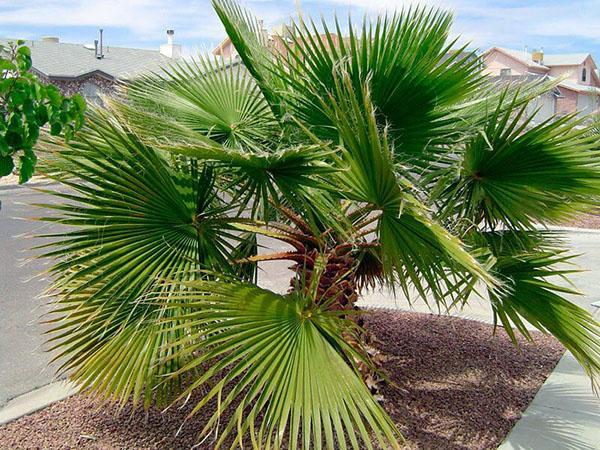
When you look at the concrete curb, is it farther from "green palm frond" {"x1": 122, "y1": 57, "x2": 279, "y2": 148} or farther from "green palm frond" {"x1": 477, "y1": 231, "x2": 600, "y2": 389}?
"green palm frond" {"x1": 477, "y1": 231, "x2": 600, "y2": 389}

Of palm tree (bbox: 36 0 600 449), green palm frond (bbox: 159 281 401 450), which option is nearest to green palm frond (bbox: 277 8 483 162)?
palm tree (bbox: 36 0 600 449)

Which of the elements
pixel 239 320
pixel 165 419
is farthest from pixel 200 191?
pixel 165 419

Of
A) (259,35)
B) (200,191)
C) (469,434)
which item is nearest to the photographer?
(200,191)

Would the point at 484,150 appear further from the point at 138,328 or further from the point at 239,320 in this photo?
the point at 138,328

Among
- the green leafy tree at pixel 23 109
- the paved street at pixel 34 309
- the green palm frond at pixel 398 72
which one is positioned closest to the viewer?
the green leafy tree at pixel 23 109

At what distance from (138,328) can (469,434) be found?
1957 millimetres

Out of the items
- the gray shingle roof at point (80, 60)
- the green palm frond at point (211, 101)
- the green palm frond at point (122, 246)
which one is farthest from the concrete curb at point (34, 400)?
the gray shingle roof at point (80, 60)

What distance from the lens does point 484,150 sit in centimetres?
329

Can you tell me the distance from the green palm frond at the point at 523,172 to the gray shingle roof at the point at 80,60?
21646 millimetres

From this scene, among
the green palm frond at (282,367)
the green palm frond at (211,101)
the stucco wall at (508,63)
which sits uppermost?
the stucco wall at (508,63)

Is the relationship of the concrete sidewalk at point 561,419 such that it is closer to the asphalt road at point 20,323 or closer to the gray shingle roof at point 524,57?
the asphalt road at point 20,323

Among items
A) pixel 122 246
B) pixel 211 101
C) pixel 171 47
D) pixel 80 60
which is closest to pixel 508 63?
pixel 171 47

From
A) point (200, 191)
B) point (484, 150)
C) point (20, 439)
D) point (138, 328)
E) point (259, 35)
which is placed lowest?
point (20, 439)

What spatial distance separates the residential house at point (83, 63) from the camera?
82.0 ft
